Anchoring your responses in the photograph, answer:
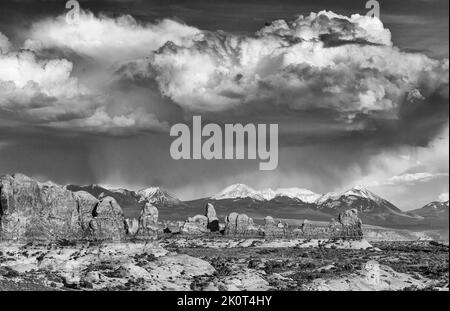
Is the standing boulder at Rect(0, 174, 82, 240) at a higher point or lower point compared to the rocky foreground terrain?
higher

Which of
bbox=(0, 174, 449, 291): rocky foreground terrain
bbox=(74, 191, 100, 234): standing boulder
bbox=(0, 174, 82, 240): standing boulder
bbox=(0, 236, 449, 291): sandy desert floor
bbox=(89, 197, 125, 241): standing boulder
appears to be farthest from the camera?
bbox=(74, 191, 100, 234): standing boulder

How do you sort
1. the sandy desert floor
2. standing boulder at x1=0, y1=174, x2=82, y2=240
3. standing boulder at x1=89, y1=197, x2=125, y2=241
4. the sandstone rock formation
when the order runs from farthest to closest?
standing boulder at x1=89, y1=197, x2=125, y2=241 → the sandstone rock formation → standing boulder at x1=0, y1=174, x2=82, y2=240 → the sandy desert floor

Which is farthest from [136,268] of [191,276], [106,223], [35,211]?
[106,223]

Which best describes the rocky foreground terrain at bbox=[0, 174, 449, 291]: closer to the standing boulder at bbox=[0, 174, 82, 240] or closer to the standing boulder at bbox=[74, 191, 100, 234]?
the standing boulder at bbox=[0, 174, 82, 240]

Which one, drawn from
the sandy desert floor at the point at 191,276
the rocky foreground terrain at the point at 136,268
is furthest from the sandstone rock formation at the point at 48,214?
the sandy desert floor at the point at 191,276

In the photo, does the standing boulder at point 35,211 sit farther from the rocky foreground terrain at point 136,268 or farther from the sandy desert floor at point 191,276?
the sandy desert floor at point 191,276

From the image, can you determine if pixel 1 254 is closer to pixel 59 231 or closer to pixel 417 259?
pixel 59 231

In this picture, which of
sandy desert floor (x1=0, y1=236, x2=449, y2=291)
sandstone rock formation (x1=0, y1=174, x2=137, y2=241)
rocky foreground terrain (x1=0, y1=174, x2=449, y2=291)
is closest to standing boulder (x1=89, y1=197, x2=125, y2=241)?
sandstone rock formation (x1=0, y1=174, x2=137, y2=241)

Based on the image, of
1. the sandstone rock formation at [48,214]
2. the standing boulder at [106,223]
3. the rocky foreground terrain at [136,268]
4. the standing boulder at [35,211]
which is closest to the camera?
the rocky foreground terrain at [136,268]

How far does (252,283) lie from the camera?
101 m

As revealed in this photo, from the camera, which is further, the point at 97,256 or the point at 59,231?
the point at 59,231
